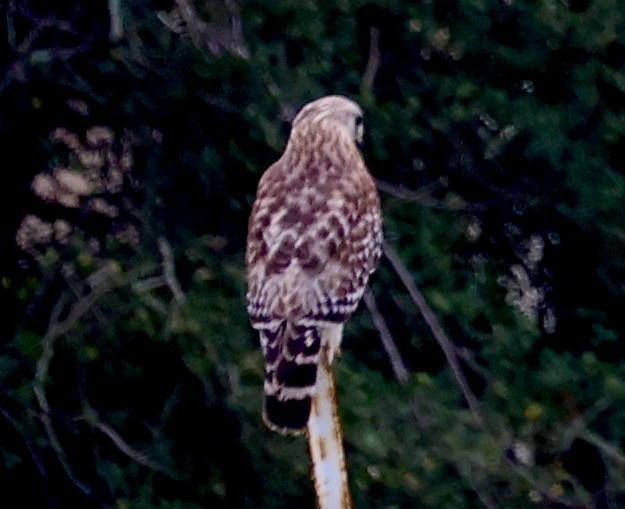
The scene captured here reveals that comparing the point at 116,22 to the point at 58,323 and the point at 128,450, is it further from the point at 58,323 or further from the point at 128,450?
the point at 128,450

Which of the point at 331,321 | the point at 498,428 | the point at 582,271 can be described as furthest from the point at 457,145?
the point at 331,321

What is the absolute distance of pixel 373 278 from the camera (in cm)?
384

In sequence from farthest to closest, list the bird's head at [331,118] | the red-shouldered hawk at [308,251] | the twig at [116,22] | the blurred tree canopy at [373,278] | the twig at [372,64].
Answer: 1. the twig at [116,22]
2. the twig at [372,64]
3. the blurred tree canopy at [373,278]
4. the bird's head at [331,118]
5. the red-shouldered hawk at [308,251]

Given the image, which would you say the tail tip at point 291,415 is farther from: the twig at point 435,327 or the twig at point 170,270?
the twig at point 170,270

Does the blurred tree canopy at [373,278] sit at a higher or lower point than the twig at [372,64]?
lower

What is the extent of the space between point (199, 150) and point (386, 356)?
2.57 ft

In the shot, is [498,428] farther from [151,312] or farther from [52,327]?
[52,327]

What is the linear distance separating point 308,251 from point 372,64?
99 centimetres

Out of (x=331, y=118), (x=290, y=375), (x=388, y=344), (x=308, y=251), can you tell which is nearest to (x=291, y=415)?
(x=290, y=375)

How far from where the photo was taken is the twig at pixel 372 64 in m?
3.68

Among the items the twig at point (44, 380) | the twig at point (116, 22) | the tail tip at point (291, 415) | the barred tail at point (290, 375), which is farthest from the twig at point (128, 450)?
the tail tip at point (291, 415)

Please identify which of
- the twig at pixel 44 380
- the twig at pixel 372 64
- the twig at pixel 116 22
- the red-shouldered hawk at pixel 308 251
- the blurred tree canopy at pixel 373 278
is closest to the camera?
the red-shouldered hawk at pixel 308 251

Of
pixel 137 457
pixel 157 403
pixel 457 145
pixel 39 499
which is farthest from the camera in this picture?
pixel 39 499

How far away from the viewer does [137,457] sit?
13.2 feet
